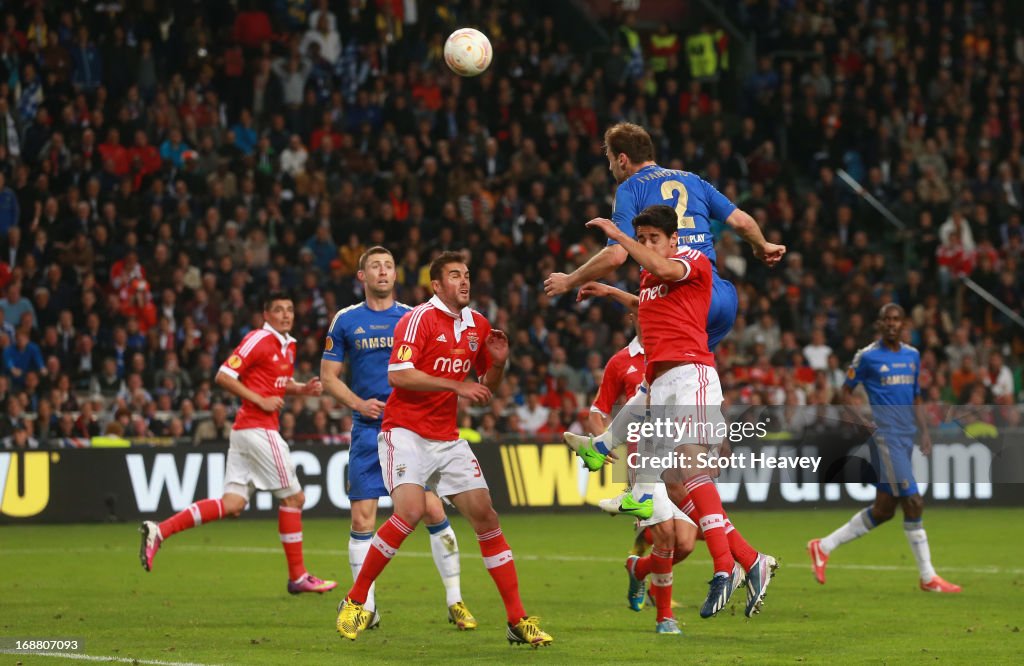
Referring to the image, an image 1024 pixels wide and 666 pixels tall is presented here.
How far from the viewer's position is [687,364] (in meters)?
9.16

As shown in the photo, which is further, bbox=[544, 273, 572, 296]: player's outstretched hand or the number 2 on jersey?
the number 2 on jersey

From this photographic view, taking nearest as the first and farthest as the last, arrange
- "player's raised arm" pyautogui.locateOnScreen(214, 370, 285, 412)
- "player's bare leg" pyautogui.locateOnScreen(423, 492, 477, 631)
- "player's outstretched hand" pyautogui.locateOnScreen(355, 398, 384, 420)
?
1. "player's bare leg" pyautogui.locateOnScreen(423, 492, 477, 631)
2. "player's outstretched hand" pyautogui.locateOnScreen(355, 398, 384, 420)
3. "player's raised arm" pyautogui.locateOnScreen(214, 370, 285, 412)

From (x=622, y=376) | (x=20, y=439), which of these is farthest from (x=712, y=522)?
(x=20, y=439)

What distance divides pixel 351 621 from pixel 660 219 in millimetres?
2988

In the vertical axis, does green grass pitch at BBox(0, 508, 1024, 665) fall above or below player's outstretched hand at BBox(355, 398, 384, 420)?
below

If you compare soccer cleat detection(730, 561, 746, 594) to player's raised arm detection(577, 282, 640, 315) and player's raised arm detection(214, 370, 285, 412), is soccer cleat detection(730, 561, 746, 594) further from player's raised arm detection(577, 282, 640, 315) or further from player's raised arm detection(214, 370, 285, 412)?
player's raised arm detection(214, 370, 285, 412)

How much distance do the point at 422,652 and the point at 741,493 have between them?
515 inches

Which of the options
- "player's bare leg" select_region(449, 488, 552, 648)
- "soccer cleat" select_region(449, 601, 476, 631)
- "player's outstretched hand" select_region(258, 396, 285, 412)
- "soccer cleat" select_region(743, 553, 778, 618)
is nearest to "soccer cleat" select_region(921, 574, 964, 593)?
"soccer cleat" select_region(743, 553, 778, 618)

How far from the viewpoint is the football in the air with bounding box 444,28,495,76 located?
517 inches

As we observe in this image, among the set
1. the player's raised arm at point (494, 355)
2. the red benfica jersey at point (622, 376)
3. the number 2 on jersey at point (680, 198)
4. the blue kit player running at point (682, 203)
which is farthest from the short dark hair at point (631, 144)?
the red benfica jersey at point (622, 376)

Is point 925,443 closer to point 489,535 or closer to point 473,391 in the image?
point 489,535

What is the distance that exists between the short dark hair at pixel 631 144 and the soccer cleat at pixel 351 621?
3184 millimetres

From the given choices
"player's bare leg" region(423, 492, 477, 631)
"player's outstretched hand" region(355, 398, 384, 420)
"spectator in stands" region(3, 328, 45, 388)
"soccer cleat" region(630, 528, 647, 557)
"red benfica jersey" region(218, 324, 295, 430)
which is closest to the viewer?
"player's bare leg" region(423, 492, 477, 631)

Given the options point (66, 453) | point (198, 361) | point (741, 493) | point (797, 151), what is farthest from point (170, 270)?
point (797, 151)
